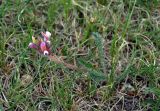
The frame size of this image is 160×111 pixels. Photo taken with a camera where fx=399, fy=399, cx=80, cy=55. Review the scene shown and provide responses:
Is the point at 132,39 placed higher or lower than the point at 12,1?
lower

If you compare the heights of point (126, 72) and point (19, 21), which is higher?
point (19, 21)

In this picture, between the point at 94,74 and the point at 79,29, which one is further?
the point at 79,29

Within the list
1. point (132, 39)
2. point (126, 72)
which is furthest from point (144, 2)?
point (126, 72)

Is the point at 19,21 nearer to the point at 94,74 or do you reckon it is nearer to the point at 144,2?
the point at 94,74

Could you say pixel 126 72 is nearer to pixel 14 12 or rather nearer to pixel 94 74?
pixel 94 74

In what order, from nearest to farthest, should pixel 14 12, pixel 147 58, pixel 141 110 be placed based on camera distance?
pixel 141 110
pixel 147 58
pixel 14 12

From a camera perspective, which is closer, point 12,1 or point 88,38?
point 88,38

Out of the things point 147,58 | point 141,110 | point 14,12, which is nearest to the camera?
point 141,110

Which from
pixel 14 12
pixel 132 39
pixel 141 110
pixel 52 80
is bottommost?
pixel 141 110

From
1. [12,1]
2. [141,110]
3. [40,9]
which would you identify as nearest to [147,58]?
[141,110]
